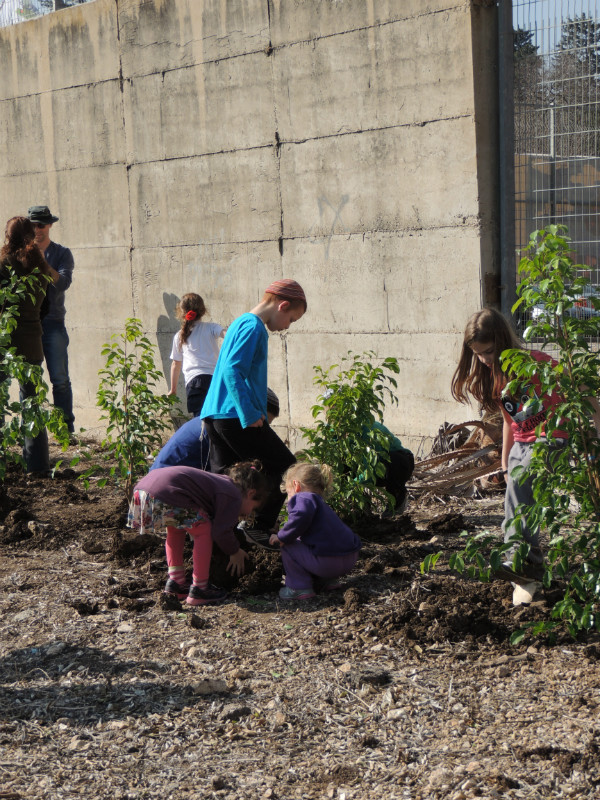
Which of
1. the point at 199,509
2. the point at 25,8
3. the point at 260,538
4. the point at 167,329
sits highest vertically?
the point at 25,8

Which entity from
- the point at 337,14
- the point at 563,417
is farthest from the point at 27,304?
the point at 563,417

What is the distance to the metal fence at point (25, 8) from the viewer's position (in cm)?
927

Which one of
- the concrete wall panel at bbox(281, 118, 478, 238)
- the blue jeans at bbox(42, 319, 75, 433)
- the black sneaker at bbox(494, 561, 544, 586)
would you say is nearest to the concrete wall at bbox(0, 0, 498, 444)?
the concrete wall panel at bbox(281, 118, 478, 238)

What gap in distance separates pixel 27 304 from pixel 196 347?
1.30 meters

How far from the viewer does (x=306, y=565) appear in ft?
15.3

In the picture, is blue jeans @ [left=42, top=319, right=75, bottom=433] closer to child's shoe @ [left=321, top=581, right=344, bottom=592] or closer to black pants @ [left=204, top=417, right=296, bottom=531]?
black pants @ [left=204, top=417, right=296, bottom=531]

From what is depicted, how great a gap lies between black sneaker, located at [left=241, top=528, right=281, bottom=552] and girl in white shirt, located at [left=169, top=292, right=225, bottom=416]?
8.01 feet

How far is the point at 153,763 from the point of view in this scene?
3230 millimetres

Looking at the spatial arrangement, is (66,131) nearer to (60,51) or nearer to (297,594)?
(60,51)

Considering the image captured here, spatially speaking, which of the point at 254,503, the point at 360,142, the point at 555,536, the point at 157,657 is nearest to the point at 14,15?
the point at 360,142

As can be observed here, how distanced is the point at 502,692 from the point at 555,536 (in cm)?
62

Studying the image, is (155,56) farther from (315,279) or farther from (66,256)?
(315,279)

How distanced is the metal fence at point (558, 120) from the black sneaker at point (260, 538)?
2790 millimetres

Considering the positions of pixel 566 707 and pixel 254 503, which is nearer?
pixel 566 707
